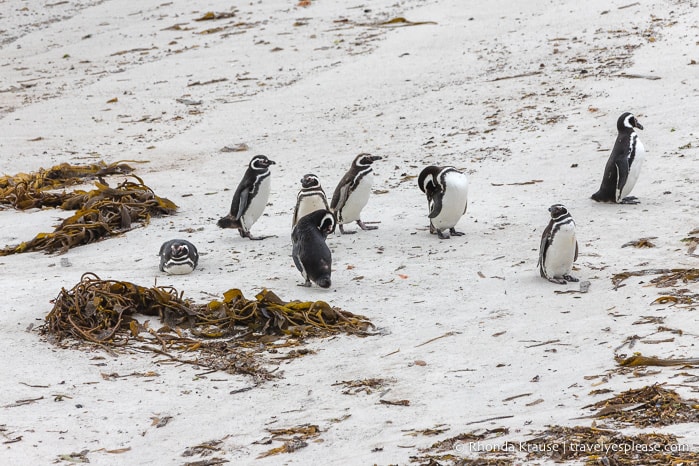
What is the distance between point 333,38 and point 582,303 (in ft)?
29.1

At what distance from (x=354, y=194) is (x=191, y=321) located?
249 cm

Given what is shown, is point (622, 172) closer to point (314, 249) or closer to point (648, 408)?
point (314, 249)

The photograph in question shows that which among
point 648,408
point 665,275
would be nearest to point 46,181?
point 665,275

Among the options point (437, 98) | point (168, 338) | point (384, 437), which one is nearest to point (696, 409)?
point (384, 437)

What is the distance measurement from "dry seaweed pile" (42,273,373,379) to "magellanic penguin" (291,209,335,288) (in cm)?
55

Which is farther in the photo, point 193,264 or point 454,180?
point 454,180

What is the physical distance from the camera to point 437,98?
37.5ft

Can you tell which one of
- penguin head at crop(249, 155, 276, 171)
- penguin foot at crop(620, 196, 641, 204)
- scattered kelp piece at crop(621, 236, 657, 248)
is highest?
penguin head at crop(249, 155, 276, 171)

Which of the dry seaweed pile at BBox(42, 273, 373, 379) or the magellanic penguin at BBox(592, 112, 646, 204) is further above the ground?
the magellanic penguin at BBox(592, 112, 646, 204)

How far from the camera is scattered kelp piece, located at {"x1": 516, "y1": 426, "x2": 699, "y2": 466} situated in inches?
131

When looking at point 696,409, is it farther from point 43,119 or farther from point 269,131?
point 43,119

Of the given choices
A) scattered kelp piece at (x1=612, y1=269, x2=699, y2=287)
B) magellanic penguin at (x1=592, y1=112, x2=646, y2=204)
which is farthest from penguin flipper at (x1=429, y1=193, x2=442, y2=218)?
scattered kelp piece at (x1=612, y1=269, x2=699, y2=287)

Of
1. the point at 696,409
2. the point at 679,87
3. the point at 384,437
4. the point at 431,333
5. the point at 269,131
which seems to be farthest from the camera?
the point at 269,131

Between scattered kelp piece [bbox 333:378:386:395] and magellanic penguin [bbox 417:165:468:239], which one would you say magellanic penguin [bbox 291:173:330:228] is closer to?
magellanic penguin [bbox 417:165:468:239]
